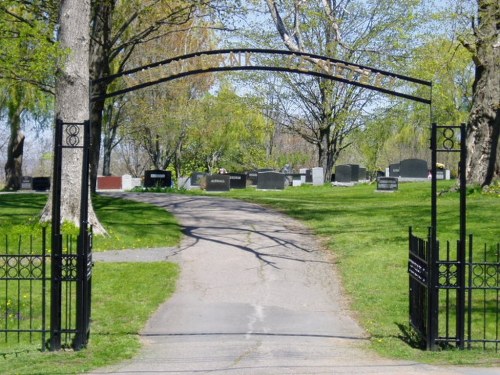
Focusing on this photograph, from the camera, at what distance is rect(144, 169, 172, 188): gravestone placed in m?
46.6

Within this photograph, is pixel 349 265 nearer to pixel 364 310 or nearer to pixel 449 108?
pixel 364 310

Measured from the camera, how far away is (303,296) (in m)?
14.0

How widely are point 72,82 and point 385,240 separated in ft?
25.9

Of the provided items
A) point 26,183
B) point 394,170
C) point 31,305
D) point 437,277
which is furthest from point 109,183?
point 437,277

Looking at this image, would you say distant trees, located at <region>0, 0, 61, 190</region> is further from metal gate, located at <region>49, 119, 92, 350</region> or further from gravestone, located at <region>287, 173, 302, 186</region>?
gravestone, located at <region>287, 173, 302, 186</region>

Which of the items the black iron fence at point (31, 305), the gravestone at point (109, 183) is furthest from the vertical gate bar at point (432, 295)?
the gravestone at point (109, 183)

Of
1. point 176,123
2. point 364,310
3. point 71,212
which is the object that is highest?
point 176,123

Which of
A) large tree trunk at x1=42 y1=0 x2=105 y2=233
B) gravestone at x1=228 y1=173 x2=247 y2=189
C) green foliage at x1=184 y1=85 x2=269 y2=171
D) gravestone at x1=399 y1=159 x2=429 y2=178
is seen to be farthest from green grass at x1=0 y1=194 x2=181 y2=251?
gravestone at x1=399 y1=159 x2=429 y2=178

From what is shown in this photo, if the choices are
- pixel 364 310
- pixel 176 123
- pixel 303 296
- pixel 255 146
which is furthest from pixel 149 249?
pixel 255 146

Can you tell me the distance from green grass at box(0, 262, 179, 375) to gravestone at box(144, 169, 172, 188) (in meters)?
30.3

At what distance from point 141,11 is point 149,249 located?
9.50m

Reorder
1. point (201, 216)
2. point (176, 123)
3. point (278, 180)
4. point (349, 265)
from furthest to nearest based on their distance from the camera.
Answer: point (176, 123) < point (278, 180) < point (201, 216) < point (349, 265)

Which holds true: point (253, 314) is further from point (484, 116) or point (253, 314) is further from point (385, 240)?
point (484, 116)

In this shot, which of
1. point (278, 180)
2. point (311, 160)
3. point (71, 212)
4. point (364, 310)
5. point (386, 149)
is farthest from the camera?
point (311, 160)
